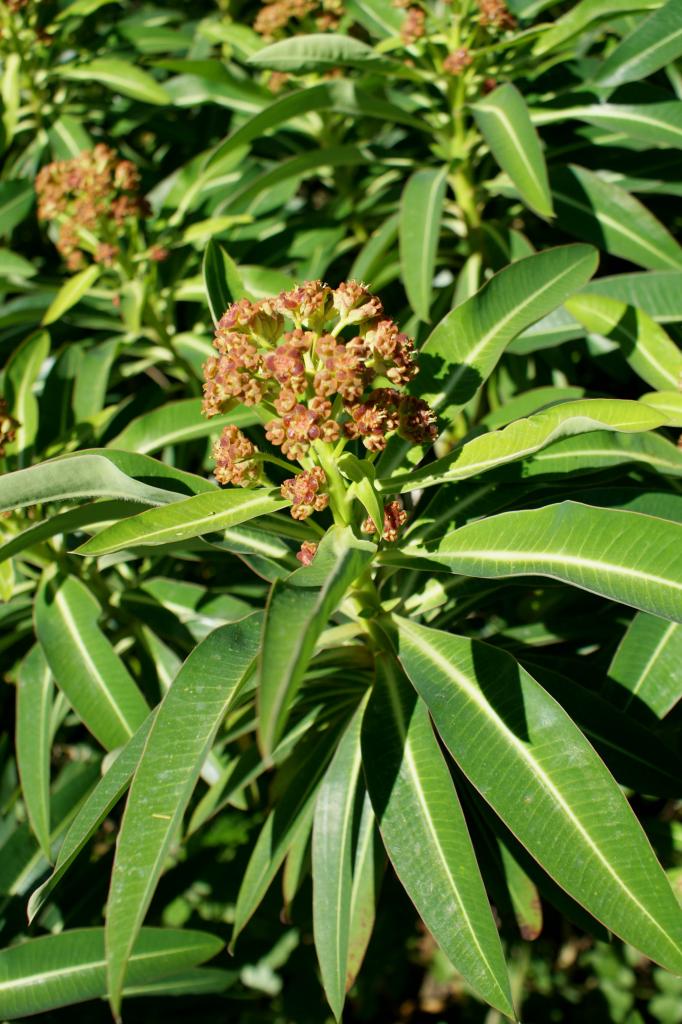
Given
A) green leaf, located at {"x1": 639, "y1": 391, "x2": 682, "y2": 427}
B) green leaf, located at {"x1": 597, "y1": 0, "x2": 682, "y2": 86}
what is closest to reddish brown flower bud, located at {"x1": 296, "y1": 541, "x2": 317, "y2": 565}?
green leaf, located at {"x1": 639, "y1": 391, "x2": 682, "y2": 427}

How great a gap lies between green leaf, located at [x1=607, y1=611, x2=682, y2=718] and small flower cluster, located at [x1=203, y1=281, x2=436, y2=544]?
505 mm

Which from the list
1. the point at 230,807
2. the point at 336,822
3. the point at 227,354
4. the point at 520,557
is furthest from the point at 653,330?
the point at 230,807

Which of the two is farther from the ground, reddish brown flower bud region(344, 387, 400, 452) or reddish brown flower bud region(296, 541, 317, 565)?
reddish brown flower bud region(344, 387, 400, 452)

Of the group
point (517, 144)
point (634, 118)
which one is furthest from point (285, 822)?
point (634, 118)

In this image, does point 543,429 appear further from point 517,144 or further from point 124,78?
point 124,78

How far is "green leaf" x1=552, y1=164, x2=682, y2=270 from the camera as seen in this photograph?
1984 millimetres

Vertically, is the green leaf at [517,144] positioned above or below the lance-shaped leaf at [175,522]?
above

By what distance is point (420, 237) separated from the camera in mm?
1933

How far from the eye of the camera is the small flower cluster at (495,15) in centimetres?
192

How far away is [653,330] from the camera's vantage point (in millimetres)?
1724

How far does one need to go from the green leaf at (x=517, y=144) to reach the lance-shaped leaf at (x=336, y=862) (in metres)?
1.06

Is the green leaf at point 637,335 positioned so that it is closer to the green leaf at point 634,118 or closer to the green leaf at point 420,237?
the green leaf at point 420,237

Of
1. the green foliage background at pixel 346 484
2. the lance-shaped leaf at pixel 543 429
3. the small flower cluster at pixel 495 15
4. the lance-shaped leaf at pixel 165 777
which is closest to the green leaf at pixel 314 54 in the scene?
the green foliage background at pixel 346 484

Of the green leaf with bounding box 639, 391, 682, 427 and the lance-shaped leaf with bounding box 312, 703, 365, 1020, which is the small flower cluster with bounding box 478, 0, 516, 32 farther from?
the lance-shaped leaf with bounding box 312, 703, 365, 1020
